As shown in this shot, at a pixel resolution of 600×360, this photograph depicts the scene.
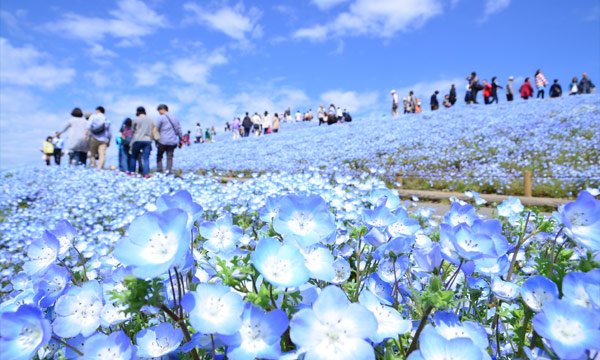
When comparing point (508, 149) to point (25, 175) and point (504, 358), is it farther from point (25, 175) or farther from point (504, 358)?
point (25, 175)

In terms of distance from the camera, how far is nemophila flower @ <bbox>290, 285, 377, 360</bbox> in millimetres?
775

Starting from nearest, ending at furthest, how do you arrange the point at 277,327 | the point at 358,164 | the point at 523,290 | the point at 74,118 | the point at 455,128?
the point at 277,327 < the point at 523,290 < the point at 74,118 < the point at 358,164 < the point at 455,128

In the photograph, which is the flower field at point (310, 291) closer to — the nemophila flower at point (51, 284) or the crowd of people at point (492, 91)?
the nemophila flower at point (51, 284)

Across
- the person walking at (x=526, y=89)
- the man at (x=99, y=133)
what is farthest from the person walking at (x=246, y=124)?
the man at (x=99, y=133)

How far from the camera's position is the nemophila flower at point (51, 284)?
1184mm

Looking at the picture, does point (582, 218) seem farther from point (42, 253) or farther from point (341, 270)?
point (42, 253)

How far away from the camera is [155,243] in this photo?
0.86 metres

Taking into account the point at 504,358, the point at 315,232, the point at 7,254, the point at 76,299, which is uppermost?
the point at 315,232

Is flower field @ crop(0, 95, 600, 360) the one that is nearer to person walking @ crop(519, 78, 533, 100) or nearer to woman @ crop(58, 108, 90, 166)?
woman @ crop(58, 108, 90, 166)

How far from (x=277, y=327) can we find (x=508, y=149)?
46.7 ft

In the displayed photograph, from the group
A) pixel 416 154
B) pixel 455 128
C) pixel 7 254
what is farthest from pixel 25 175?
pixel 455 128

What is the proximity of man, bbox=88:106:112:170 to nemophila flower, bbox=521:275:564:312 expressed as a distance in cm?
1189

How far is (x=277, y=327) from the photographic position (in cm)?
80

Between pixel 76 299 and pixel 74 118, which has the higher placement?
pixel 74 118
